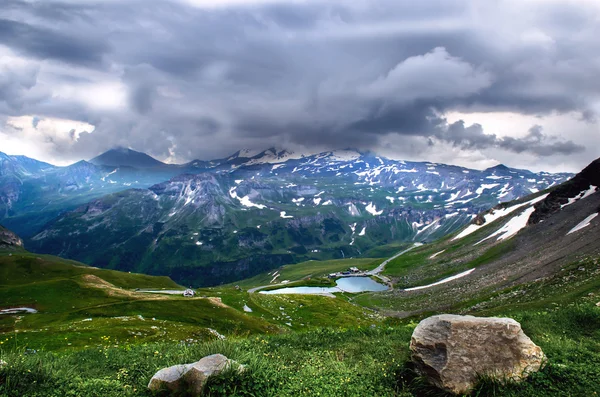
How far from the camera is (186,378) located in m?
12.4

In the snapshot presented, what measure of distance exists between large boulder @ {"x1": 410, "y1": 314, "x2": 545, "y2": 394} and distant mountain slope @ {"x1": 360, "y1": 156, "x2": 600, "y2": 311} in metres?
54.4

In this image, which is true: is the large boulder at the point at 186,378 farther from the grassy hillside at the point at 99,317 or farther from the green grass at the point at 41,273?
the green grass at the point at 41,273

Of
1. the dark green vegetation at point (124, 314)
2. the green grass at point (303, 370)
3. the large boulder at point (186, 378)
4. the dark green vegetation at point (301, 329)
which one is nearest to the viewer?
the large boulder at point (186, 378)

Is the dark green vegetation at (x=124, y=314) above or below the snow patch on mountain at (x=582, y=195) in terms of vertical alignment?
below

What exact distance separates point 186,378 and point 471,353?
11.4 metres

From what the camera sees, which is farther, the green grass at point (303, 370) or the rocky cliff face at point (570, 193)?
the rocky cliff face at point (570, 193)

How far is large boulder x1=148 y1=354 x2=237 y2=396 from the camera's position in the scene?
1225 cm

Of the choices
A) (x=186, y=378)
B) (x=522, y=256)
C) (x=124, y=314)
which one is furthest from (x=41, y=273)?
(x=522, y=256)

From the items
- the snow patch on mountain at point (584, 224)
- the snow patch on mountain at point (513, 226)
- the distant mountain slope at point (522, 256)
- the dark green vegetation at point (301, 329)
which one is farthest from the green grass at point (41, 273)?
the snow patch on mountain at point (513, 226)

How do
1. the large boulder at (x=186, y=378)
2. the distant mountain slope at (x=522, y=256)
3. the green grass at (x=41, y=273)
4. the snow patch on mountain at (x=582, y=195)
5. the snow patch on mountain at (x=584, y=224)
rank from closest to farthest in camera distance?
the large boulder at (x=186, y=378)
the distant mountain slope at (x=522, y=256)
the snow patch on mountain at (x=584, y=224)
the green grass at (x=41, y=273)
the snow patch on mountain at (x=582, y=195)

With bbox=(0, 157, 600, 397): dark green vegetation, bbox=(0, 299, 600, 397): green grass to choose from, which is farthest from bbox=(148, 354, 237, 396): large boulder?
bbox=(0, 157, 600, 397): dark green vegetation

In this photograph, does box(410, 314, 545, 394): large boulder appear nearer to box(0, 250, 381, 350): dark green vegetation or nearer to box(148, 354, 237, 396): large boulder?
box(148, 354, 237, 396): large boulder

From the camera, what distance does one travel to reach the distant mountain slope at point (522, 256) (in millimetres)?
75688

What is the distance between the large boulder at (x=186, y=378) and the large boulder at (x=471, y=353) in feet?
27.3
